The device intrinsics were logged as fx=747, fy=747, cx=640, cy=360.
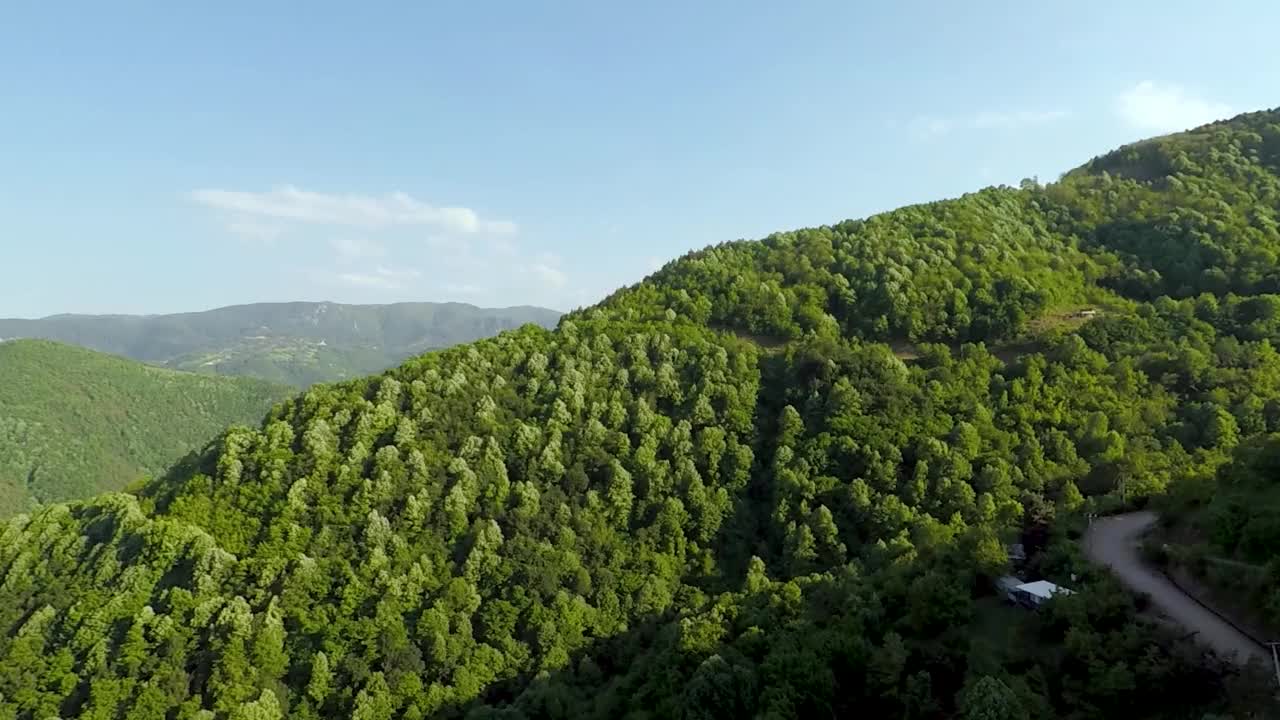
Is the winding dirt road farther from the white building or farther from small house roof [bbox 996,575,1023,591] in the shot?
small house roof [bbox 996,575,1023,591]

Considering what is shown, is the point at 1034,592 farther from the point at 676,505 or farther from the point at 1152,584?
the point at 676,505

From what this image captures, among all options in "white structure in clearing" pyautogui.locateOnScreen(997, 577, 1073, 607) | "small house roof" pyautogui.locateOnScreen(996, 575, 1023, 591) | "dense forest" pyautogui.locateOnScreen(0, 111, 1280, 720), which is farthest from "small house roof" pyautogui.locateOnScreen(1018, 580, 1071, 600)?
"dense forest" pyautogui.locateOnScreen(0, 111, 1280, 720)

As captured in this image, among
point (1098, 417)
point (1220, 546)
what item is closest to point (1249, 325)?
point (1098, 417)

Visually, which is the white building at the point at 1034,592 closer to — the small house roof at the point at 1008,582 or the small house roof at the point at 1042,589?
the small house roof at the point at 1042,589

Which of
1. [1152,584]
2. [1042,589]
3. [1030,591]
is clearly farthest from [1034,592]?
[1152,584]

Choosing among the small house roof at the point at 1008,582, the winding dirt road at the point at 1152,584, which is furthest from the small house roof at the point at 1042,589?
the winding dirt road at the point at 1152,584

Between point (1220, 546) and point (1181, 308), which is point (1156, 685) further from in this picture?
point (1181, 308)
